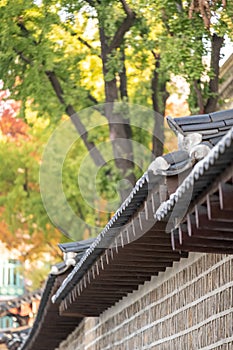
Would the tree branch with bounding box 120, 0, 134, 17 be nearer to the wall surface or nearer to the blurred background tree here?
the blurred background tree

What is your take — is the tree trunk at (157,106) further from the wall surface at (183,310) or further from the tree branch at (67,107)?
the wall surface at (183,310)

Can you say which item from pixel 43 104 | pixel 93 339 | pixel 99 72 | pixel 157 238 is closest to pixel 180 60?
pixel 93 339

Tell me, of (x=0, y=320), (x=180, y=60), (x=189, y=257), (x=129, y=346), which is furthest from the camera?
(x=0, y=320)

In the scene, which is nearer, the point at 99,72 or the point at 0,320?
the point at 99,72

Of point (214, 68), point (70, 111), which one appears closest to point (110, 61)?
point (70, 111)

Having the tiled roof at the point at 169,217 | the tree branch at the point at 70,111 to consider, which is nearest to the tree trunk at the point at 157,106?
the tree branch at the point at 70,111

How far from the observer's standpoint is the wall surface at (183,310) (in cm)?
955

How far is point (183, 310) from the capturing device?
11.1m

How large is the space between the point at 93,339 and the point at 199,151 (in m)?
12.2

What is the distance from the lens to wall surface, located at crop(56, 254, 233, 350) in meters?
9.55

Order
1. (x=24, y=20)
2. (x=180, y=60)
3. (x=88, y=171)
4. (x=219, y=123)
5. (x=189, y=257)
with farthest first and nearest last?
(x=88, y=171) → (x=24, y=20) → (x=180, y=60) → (x=189, y=257) → (x=219, y=123)

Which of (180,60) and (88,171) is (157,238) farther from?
(88,171)

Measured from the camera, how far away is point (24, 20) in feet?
81.5

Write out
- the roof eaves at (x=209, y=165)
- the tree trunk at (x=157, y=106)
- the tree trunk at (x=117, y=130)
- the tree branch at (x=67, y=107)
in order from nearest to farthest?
the roof eaves at (x=209, y=165) < the tree trunk at (x=117, y=130) < the tree branch at (x=67, y=107) < the tree trunk at (x=157, y=106)
